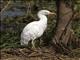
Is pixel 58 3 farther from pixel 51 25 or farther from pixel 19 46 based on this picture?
pixel 51 25

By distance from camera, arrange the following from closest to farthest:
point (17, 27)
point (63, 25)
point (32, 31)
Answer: point (63, 25) → point (32, 31) → point (17, 27)

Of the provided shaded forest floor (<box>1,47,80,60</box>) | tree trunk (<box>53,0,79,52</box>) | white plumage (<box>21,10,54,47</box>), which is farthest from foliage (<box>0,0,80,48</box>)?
shaded forest floor (<box>1,47,80,60</box>)

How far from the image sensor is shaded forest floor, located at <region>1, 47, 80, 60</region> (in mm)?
8244

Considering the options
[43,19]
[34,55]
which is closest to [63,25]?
[34,55]

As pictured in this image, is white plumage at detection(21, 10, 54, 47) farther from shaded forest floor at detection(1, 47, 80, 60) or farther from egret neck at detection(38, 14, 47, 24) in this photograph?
shaded forest floor at detection(1, 47, 80, 60)

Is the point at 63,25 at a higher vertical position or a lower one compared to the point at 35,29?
higher

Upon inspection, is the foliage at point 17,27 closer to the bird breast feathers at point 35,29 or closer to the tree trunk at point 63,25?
the bird breast feathers at point 35,29

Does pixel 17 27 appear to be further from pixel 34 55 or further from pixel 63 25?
pixel 34 55

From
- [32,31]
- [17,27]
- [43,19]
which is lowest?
[17,27]

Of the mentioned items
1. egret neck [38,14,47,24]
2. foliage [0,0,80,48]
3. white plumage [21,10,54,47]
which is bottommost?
foliage [0,0,80,48]

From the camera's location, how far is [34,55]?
830cm

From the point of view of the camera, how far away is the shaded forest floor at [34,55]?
325 inches

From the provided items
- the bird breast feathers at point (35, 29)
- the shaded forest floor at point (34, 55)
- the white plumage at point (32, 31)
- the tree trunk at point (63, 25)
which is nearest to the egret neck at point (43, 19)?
the white plumage at point (32, 31)

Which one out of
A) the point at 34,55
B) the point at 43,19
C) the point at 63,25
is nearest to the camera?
the point at 34,55
